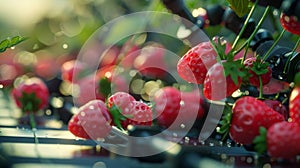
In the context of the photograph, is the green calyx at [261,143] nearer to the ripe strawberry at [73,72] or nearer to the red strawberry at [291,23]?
the red strawberry at [291,23]

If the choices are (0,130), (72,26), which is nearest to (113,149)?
(0,130)

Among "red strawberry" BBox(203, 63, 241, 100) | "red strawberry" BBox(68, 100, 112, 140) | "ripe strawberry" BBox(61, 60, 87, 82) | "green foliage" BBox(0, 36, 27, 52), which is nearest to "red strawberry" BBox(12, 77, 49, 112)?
"ripe strawberry" BBox(61, 60, 87, 82)

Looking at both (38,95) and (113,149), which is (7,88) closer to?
(38,95)

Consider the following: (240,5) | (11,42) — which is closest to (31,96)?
(11,42)

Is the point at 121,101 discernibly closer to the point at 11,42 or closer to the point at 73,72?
the point at 11,42

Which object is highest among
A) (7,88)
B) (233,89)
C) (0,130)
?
(233,89)
